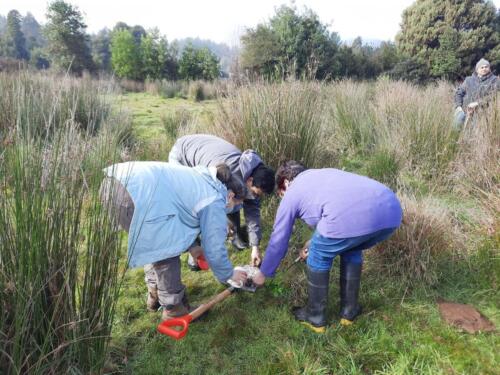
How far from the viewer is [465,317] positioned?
2.48 m

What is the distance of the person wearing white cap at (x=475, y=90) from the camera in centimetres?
505

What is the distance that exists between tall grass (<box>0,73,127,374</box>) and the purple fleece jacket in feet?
3.72

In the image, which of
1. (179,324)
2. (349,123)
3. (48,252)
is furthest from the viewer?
(349,123)

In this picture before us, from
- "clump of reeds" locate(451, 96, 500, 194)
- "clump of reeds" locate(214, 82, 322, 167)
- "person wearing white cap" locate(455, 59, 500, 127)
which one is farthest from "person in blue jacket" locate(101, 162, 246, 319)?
"person wearing white cap" locate(455, 59, 500, 127)

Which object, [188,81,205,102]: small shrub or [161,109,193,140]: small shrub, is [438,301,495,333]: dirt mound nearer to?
[161,109,193,140]: small shrub

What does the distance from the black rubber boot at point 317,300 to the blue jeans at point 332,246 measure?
0.06 meters

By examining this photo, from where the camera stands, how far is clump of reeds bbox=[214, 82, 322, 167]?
3.83 meters

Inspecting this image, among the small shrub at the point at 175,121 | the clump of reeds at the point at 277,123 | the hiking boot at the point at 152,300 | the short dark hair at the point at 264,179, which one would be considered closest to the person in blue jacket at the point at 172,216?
the hiking boot at the point at 152,300

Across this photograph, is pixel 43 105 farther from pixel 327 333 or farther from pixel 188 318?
pixel 327 333

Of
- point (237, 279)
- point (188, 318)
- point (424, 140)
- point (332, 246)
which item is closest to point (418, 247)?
point (332, 246)

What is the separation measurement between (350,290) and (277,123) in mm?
2023

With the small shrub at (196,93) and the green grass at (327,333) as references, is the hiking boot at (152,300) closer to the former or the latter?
the green grass at (327,333)

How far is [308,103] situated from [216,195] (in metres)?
2.29

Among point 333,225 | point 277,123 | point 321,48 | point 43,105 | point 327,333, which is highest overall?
point 321,48
